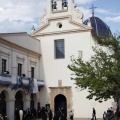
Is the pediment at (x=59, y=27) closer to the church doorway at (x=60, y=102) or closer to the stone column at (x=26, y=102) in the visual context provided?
the church doorway at (x=60, y=102)

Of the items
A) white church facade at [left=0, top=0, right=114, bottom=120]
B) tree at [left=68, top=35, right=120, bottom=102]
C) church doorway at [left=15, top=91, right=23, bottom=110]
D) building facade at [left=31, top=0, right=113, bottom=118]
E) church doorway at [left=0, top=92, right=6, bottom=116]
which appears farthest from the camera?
building facade at [left=31, top=0, right=113, bottom=118]

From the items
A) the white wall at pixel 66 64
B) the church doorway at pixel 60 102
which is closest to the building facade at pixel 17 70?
the white wall at pixel 66 64

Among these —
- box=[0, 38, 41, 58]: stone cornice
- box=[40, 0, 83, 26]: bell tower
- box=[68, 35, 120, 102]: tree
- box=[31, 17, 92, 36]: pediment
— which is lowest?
box=[68, 35, 120, 102]: tree

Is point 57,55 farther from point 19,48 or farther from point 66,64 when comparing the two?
point 19,48

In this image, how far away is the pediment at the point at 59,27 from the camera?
33000 mm

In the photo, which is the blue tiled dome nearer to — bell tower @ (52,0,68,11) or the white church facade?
bell tower @ (52,0,68,11)

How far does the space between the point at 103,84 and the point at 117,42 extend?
3519 mm

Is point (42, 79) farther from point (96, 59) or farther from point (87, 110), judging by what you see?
point (96, 59)

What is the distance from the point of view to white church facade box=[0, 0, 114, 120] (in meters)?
31.3

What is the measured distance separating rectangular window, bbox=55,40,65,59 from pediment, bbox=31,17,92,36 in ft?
3.99

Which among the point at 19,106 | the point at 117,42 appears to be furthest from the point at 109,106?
the point at 117,42

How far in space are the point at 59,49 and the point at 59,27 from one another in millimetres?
2592

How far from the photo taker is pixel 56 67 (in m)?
33.5

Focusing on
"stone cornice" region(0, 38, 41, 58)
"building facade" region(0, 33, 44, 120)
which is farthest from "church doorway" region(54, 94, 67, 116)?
"stone cornice" region(0, 38, 41, 58)
